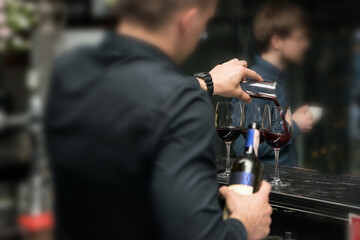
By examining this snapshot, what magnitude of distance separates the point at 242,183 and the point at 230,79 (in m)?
0.45

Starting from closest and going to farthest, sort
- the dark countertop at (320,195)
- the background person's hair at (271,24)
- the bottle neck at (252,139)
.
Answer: the bottle neck at (252,139) < the dark countertop at (320,195) < the background person's hair at (271,24)

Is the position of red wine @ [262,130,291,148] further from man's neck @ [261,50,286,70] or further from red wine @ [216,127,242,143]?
man's neck @ [261,50,286,70]

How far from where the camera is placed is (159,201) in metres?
0.58

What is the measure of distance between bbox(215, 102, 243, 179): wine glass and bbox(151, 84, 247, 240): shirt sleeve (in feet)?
2.45

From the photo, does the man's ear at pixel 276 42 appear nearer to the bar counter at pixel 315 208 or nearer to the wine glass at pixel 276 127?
the wine glass at pixel 276 127

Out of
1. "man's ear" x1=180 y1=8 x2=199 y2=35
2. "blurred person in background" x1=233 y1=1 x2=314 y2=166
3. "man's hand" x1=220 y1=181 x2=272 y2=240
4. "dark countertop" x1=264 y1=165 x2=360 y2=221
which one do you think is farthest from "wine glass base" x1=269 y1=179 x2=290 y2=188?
"man's ear" x1=180 y1=8 x2=199 y2=35

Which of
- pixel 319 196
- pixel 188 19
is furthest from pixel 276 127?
pixel 188 19

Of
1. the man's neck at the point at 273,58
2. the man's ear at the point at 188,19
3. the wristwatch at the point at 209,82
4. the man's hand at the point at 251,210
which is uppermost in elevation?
the man's neck at the point at 273,58

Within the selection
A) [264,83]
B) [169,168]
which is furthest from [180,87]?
[264,83]

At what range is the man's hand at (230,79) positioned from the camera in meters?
1.15

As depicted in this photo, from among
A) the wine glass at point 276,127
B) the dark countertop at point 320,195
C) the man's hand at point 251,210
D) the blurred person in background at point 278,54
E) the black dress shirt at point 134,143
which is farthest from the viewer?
the blurred person in background at point 278,54

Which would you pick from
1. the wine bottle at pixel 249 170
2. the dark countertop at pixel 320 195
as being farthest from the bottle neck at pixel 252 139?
the dark countertop at pixel 320 195

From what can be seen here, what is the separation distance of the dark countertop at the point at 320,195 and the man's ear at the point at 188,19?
61cm

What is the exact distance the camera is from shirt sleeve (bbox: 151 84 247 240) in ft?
1.89
